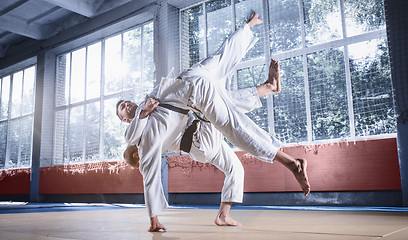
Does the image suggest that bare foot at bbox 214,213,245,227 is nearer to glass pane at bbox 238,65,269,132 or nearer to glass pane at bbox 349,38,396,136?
glass pane at bbox 349,38,396,136

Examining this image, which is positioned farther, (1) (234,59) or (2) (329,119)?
(2) (329,119)

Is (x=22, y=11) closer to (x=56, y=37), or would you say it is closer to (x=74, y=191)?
(x=56, y=37)

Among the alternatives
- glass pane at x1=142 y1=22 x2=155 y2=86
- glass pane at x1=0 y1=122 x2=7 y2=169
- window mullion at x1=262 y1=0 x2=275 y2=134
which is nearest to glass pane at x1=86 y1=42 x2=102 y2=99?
glass pane at x1=142 y1=22 x2=155 y2=86

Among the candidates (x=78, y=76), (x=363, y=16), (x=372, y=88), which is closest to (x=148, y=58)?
(x=78, y=76)

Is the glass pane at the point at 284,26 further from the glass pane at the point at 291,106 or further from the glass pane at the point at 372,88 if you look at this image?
the glass pane at the point at 372,88

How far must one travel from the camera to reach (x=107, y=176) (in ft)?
20.7

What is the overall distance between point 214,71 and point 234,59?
7.2 inches

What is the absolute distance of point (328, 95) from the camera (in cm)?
447

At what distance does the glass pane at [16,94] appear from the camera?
898 centimetres

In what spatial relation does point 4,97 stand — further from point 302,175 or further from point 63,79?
point 302,175

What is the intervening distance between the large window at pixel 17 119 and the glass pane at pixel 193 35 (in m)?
4.65

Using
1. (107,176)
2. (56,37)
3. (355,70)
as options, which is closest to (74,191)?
(107,176)

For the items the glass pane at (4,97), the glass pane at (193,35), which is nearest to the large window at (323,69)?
the glass pane at (193,35)

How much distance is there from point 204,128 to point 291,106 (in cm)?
283
